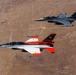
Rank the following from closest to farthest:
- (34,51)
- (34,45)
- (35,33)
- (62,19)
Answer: (34,51), (34,45), (35,33), (62,19)

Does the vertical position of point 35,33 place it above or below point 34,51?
above

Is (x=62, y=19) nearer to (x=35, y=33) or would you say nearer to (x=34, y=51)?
(x=35, y=33)

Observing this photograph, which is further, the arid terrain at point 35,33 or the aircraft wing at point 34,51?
the arid terrain at point 35,33

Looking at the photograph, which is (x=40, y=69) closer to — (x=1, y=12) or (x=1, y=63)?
(x=1, y=63)

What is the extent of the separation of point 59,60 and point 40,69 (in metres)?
5.27

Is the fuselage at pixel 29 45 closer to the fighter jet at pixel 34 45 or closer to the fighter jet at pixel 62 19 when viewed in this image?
the fighter jet at pixel 34 45

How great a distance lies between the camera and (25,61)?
2795 inches

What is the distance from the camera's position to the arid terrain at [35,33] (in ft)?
226

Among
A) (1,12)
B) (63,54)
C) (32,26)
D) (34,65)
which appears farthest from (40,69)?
(1,12)

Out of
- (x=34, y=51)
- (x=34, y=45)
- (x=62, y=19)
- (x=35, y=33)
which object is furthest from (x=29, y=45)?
(x=62, y=19)

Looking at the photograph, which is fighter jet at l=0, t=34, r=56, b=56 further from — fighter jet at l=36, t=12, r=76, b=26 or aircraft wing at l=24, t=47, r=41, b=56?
fighter jet at l=36, t=12, r=76, b=26

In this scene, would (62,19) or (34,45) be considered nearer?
(34,45)

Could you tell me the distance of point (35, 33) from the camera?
7975cm

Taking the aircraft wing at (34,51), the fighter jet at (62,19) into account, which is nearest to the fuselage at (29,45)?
the aircraft wing at (34,51)
